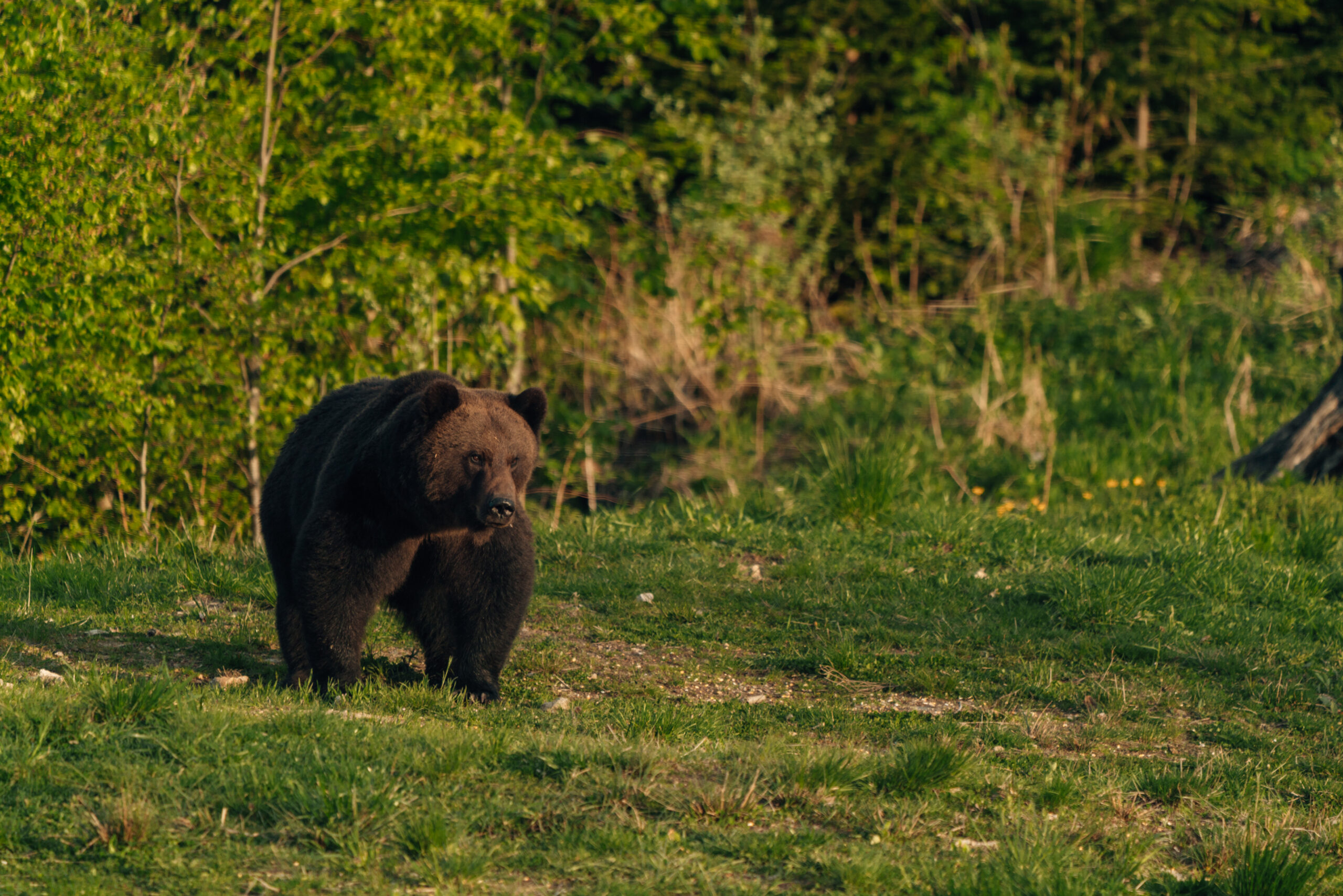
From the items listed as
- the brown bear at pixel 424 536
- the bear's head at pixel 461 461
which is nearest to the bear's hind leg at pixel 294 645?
the brown bear at pixel 424 536

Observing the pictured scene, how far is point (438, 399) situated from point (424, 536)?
Result: 2.09ft

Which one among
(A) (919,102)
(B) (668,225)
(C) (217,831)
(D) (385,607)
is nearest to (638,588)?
(D) (385,607)

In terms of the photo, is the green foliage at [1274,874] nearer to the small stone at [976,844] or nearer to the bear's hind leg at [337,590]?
the small stone at [976,844]

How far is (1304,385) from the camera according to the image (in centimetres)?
1391

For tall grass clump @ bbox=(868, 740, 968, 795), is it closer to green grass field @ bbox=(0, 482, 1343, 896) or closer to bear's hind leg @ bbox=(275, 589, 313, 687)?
green grass field @ bbox=(0, 482, 1343, 896)

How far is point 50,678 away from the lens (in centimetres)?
560

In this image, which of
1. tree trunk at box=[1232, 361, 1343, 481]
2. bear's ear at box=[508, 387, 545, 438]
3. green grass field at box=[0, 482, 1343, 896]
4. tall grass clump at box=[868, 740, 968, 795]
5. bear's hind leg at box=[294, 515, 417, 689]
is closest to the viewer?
green grass field at box=[0, 482, 1343, 896]

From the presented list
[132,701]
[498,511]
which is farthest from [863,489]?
[132,701]

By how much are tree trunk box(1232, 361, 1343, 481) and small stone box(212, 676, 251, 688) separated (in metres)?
8.29

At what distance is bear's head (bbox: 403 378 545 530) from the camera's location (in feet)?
18.4

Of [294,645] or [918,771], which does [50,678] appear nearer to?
[294,645]

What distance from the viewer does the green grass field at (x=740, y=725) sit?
157 inches

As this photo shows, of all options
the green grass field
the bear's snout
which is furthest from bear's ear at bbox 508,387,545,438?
the green grass field

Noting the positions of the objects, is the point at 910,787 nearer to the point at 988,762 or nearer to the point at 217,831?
the point at 988,762
